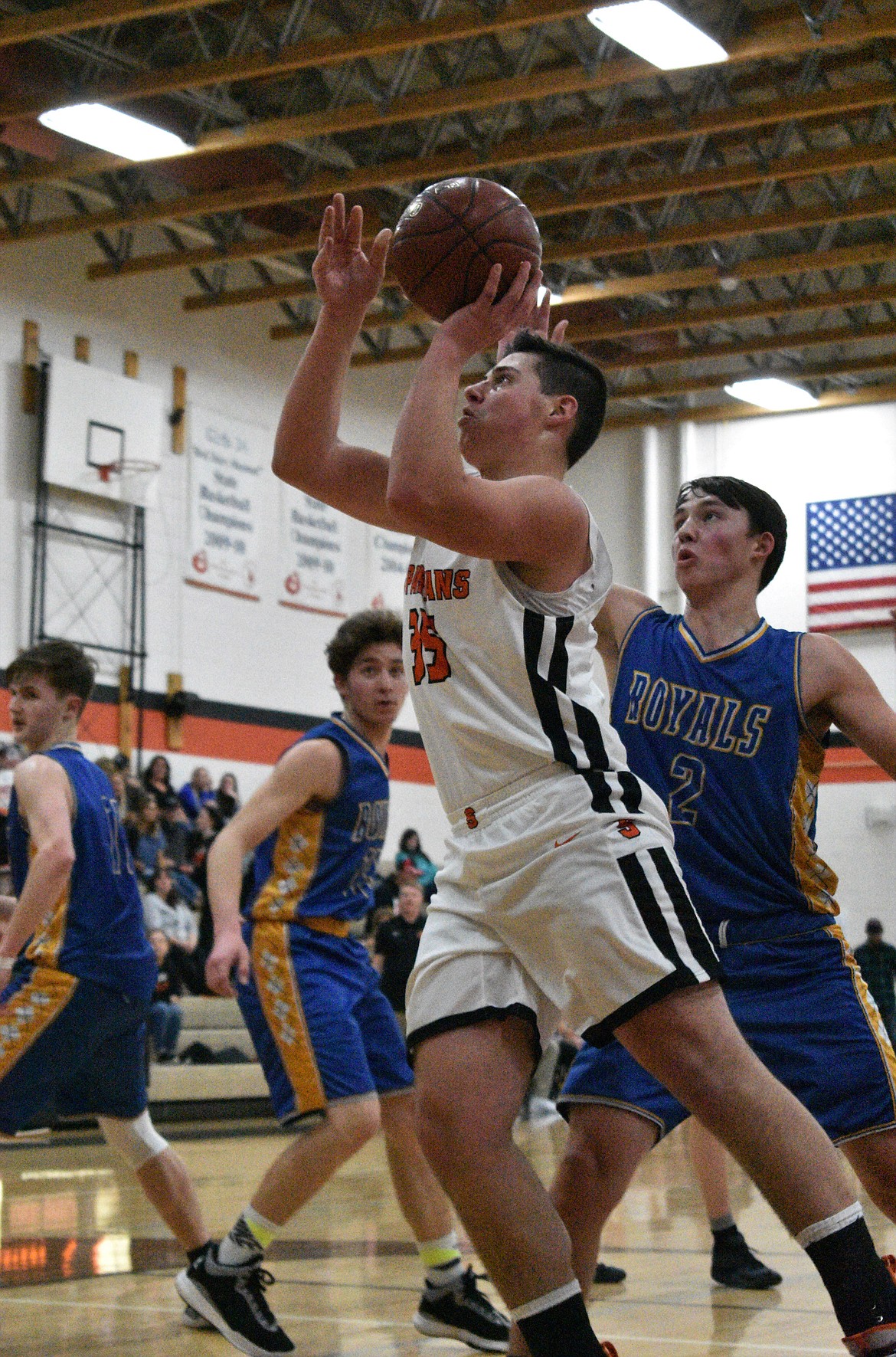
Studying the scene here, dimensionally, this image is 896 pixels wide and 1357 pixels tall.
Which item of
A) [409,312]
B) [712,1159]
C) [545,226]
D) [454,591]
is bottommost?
[712,1159]

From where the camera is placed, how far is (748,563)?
12.8 ft

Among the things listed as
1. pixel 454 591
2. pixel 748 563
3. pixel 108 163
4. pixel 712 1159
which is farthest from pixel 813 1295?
pixel 108 163

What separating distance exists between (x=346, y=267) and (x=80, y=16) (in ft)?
31.8

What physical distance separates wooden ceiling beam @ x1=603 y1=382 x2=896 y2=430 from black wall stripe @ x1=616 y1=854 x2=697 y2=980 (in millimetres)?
18657

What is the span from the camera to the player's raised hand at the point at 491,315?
2.87m

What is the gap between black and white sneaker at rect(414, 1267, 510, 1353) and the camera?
4.33m

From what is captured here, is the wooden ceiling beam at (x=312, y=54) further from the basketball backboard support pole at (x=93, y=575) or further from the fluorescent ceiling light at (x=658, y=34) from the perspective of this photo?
the basketball backboard support pole at (x=93, y=575)

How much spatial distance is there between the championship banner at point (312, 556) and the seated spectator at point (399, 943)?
226 inches

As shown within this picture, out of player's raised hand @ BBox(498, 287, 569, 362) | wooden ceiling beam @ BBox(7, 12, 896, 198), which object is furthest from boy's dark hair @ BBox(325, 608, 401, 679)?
wooden ceiling beam @ BBox(7, 12, 896, 198)

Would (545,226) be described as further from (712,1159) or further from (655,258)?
(712,1159)

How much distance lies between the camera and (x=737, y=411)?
2108 cm

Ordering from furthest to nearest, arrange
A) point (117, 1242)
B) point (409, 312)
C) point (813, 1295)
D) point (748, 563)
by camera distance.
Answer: point (409, 312), point (117, 1242), point (813, 1295), point (748, 563)

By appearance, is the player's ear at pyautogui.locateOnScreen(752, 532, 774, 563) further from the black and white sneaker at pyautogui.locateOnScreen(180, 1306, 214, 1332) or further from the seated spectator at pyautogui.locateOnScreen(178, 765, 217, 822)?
the seated spectator at pyautogui.locateOnScreen(178, 765, 217, 822)

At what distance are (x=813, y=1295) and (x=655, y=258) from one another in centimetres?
1435
